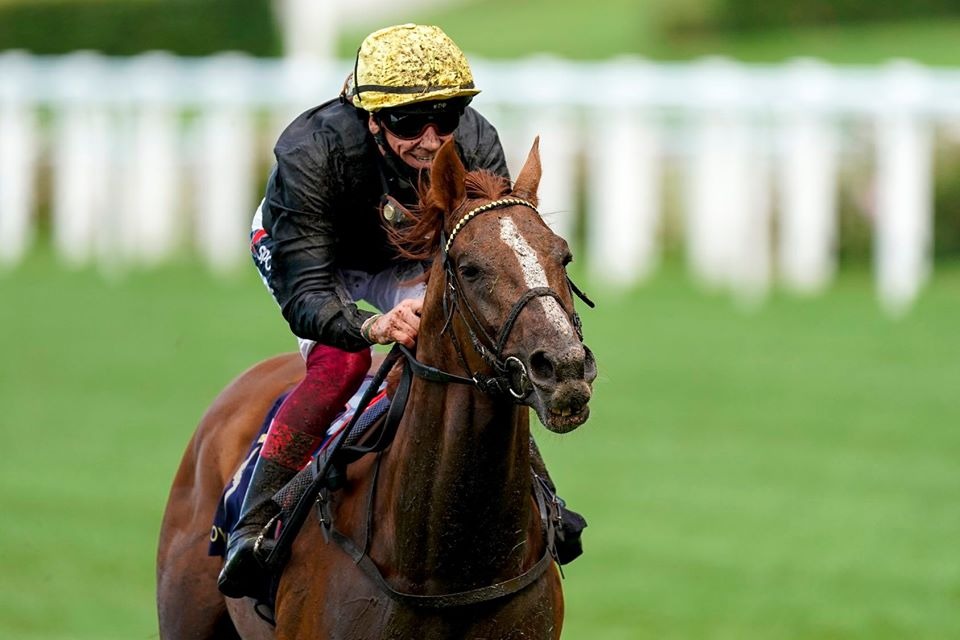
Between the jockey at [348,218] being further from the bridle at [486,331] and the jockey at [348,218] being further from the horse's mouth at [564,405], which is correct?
the horse's mouth at [564,405]

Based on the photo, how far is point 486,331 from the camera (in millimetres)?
4523

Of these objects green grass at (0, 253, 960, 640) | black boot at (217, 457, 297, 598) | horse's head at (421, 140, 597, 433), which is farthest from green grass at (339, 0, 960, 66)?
horse's head at (421, 140, 597, 433)

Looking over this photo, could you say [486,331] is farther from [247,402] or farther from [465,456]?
[247,402]

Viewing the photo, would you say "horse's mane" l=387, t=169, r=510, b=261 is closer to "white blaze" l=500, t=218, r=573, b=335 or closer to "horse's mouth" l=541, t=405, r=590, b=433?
"white blaze" l=500, t=218, r=573, b=335

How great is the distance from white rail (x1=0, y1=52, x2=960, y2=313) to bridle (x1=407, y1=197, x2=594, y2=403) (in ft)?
40.9

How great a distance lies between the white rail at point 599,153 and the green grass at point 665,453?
0.63 metres

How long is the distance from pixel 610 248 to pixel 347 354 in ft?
41.5

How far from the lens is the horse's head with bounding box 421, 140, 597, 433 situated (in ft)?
14.0

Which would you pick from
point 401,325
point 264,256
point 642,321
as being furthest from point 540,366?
point 642,321

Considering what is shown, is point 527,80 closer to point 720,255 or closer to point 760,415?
point 720,255

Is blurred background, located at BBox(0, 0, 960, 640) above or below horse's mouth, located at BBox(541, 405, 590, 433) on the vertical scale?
below

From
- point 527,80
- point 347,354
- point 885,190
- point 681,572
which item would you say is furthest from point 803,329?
point 347,354

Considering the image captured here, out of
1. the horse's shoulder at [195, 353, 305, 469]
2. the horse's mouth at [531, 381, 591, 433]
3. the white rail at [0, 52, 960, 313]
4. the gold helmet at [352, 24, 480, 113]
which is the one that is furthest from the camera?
the white rail at [0, 52, 960, 313]

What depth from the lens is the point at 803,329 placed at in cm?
1680
